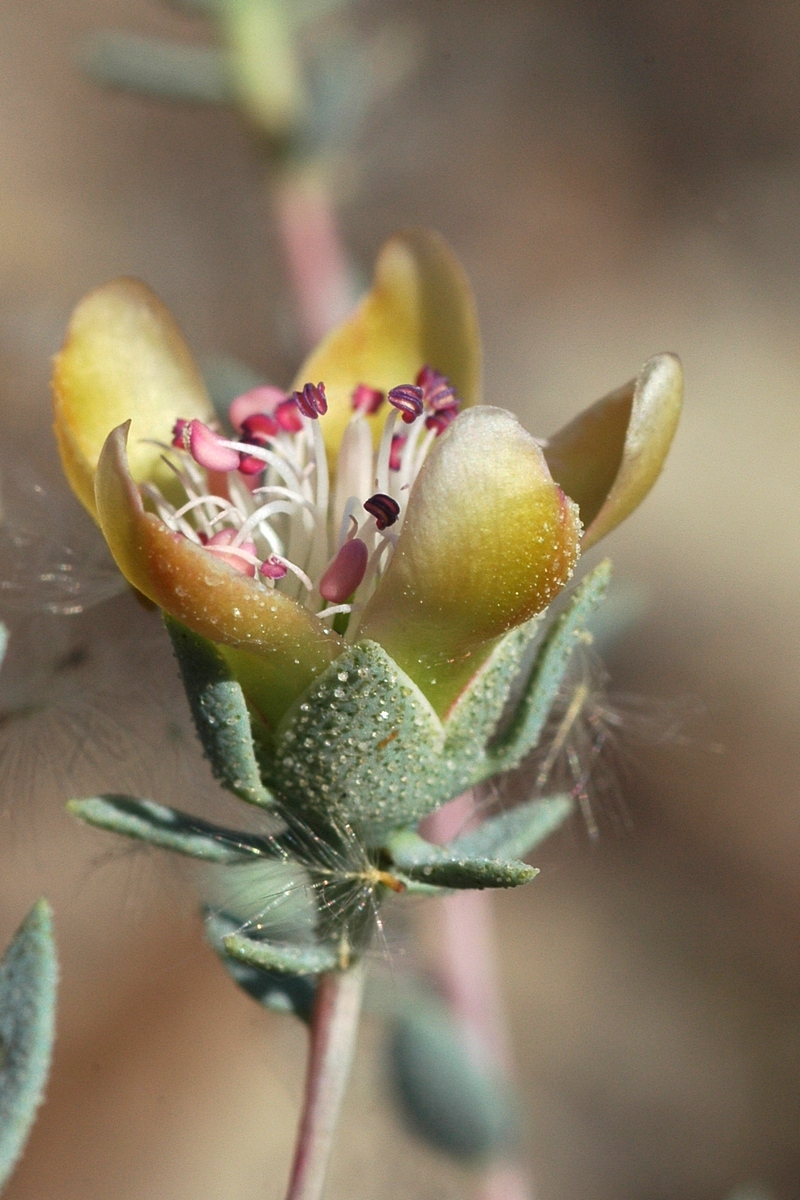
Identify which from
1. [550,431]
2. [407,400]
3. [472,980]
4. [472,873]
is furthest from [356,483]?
[550,431]

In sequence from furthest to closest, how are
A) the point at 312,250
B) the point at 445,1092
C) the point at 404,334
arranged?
the point at 312,250 < the point at 445,1092 < the point at 404,334

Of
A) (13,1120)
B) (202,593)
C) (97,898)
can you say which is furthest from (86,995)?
(202,593)

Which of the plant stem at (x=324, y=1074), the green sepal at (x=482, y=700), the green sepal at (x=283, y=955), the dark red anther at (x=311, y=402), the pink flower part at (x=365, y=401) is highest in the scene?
the dark red anther at (x=311, y=402)

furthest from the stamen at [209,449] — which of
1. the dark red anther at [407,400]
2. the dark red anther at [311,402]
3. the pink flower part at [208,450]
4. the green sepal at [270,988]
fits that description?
the green sepal at [270,988]

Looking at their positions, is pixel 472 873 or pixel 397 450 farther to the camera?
pixel 397 450

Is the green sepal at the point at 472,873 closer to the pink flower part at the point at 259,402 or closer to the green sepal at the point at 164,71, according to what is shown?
the pink flower part at the point at 259,402

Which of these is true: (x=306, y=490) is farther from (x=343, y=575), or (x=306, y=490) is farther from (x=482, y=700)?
(x=482, y=700)

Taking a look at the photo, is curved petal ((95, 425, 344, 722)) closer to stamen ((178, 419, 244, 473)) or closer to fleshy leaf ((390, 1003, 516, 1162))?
stamen ((178, 419, 244, 473))

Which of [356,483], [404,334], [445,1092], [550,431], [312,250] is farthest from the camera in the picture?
[550,431]
